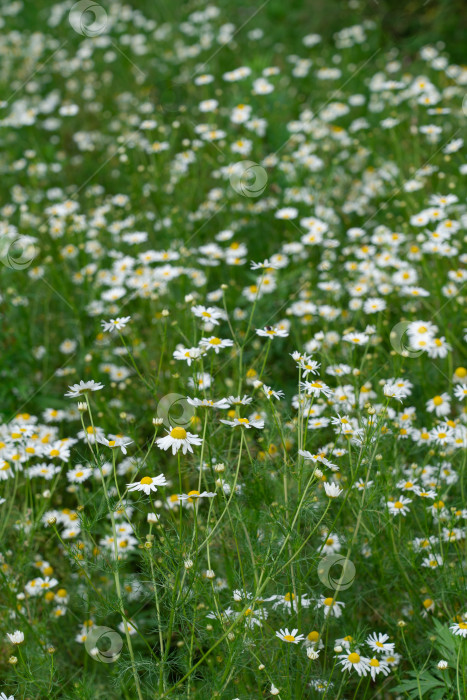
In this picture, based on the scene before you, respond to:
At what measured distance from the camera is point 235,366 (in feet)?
7.92

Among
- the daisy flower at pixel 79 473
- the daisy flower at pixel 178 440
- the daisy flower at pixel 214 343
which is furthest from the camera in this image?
the daisy flower at pixel 79 473

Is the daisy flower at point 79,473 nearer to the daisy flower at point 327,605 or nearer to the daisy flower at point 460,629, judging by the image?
the daisy flower at point 327,605

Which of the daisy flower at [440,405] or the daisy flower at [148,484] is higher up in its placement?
the daisy flower at [148,484]

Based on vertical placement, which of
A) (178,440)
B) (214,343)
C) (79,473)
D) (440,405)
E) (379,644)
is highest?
(178,440)

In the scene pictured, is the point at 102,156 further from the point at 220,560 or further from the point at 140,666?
the point at 140,666

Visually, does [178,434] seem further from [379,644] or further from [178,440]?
[379,644]

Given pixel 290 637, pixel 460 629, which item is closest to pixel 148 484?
pixel 290 637

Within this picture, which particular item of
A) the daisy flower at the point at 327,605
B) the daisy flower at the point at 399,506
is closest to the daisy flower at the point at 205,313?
the daisy flower at the point at 399,506

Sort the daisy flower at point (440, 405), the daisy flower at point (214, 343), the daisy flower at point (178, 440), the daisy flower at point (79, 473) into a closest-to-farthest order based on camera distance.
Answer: the daisy flower at point (178, 440), the daisy flower at point (214, 343), the daisy flower at point (79, 473), the daisy flower at point (440, 405)

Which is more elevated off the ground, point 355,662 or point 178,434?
point 178,434

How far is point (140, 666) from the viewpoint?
158 cm

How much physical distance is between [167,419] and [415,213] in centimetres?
183

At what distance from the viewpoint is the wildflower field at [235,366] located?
169 centimetres

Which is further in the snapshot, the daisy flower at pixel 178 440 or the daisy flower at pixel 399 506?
the daisy flower at pixel 399 506
